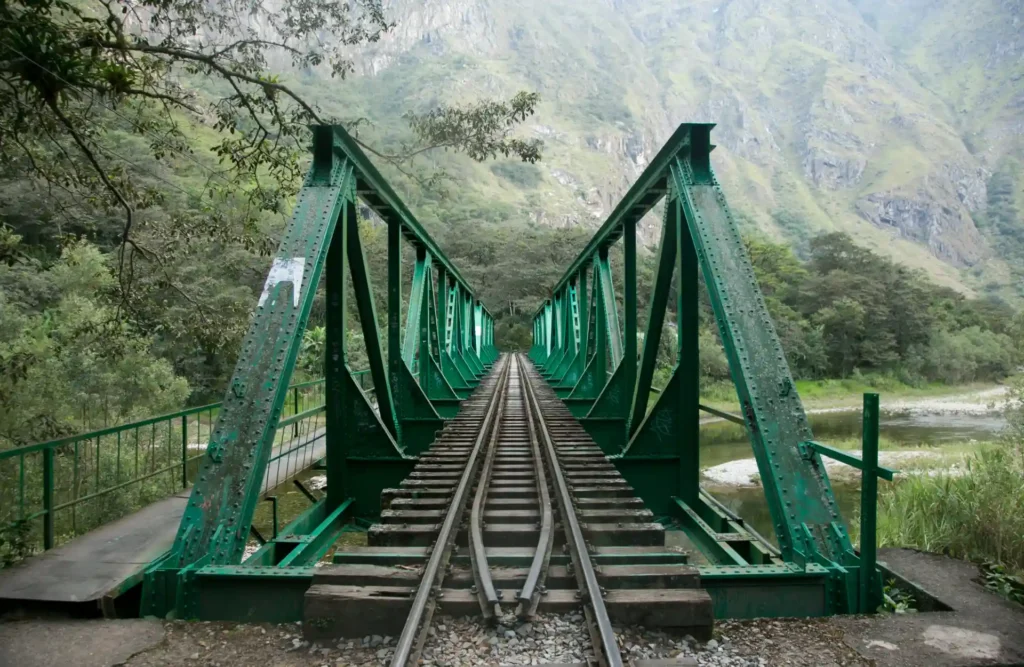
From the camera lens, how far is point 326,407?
6004 mm

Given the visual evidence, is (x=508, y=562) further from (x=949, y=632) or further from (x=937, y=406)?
(x=937, y=406)

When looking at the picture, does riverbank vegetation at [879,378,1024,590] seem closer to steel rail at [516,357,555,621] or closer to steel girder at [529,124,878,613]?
steel girder at [529,124,878,613]

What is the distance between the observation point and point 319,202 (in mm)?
4742

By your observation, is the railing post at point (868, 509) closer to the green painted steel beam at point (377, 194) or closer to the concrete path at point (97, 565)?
the concrete path at point (97, 565)

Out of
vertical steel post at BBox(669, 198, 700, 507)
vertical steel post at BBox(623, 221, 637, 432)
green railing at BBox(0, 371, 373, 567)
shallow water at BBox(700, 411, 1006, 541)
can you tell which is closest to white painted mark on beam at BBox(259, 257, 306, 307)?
green railing at BBox(0, 371, 373, 567)

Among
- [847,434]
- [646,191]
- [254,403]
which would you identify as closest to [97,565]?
[254,403]

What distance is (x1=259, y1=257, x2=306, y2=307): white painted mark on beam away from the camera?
13.6ft

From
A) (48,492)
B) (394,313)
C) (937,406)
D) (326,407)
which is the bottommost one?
(937,406)

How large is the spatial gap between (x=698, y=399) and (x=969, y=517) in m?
3.63

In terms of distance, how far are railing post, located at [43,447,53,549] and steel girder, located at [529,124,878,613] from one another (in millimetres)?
4441

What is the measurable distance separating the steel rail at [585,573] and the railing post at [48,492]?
3.55m

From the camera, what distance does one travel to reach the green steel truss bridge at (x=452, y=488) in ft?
10.6

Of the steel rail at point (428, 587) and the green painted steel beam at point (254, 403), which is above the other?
the green painted steel beam at point (254, 403)

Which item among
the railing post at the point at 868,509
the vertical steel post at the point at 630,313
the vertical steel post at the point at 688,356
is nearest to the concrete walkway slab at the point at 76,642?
the railing post at the point at 868,509
